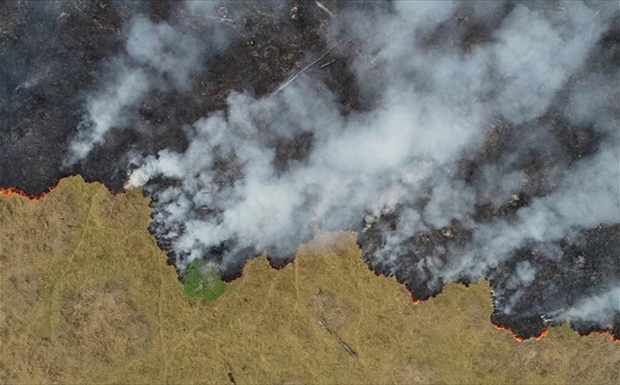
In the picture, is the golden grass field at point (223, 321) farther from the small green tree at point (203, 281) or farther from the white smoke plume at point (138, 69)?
the white smoke plume at point (138, 69)

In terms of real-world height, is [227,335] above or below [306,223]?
below

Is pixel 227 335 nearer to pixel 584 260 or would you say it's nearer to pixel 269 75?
pixel 269 75

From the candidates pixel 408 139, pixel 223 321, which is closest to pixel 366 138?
pixel 408 139

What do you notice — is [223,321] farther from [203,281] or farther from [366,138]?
[366,138]

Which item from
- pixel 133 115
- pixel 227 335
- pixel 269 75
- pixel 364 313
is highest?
pixel 269 75

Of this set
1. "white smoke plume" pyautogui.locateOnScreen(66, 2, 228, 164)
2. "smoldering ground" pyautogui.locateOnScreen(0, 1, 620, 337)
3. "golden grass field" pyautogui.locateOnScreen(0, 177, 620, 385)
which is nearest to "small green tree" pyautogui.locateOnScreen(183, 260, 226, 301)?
"golden grass field" pyautogui.locateOnScreen(0, 177, 620, 385)

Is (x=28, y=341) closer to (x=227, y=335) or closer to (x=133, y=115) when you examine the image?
(x=227, y=335)

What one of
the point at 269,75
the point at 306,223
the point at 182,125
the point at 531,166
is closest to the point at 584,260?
the point at 531,166
